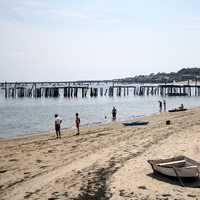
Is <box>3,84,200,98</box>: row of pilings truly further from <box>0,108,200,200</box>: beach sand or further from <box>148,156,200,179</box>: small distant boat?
<box>148,156,200,179</box>: small distant boat

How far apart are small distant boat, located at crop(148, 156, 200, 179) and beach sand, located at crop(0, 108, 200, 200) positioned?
237 mm

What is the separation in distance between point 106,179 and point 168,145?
18.6ft

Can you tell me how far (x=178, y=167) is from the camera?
9859 millimetres

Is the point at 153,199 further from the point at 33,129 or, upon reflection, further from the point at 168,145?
the point at 33,129

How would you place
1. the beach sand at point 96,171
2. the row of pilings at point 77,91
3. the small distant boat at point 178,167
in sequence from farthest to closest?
the row of pilings at point 77,91
the small distant boat at point 178,167
the beach sand at point 96,171

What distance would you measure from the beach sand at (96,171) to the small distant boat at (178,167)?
9.3 inches

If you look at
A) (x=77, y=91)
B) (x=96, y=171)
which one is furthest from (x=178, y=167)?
(x=77, y=91)

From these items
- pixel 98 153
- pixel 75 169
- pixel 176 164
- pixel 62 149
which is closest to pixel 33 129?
pixel 62 149

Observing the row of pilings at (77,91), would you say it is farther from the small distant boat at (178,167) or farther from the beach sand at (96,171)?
the small distant boat at (178,167)

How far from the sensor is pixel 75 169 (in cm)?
1138

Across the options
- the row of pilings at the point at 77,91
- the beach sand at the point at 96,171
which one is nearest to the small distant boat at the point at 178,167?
the beach sand at the point at 96,171

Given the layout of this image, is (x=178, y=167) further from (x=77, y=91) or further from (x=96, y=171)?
(x=77, y=91)

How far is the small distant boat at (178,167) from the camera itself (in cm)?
922

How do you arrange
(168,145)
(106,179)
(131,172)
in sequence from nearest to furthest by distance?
(106,179) < (131,172) < (168,145)
